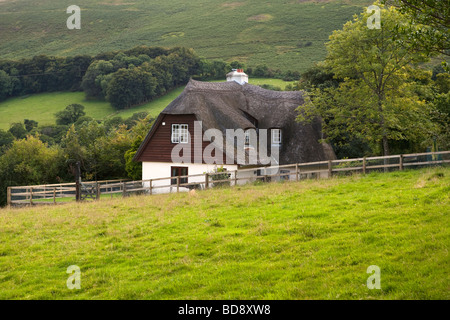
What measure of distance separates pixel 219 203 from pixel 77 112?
77.9 m

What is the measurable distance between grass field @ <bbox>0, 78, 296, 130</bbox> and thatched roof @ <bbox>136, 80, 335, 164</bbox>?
4693cm

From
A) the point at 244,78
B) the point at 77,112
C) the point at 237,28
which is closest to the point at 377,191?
the point at 244,78

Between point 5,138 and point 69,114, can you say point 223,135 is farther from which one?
point 69,114

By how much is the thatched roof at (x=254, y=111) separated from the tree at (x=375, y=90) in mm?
3924

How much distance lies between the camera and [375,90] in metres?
30.8

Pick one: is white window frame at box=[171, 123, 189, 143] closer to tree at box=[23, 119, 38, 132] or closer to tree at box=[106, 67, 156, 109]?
tree at box=[23, 119, 38, 132]

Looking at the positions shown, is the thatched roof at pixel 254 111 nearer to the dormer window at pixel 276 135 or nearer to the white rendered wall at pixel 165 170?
the dormer window at pixel 276 135

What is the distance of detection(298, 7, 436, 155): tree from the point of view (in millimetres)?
28688

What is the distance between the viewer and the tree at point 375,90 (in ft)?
94.1

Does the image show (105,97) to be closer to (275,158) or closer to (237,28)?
(275,158)

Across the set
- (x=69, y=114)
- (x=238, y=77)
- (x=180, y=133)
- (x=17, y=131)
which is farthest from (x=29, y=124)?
(x=180, y=133)

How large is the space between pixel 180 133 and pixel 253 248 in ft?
79.7
